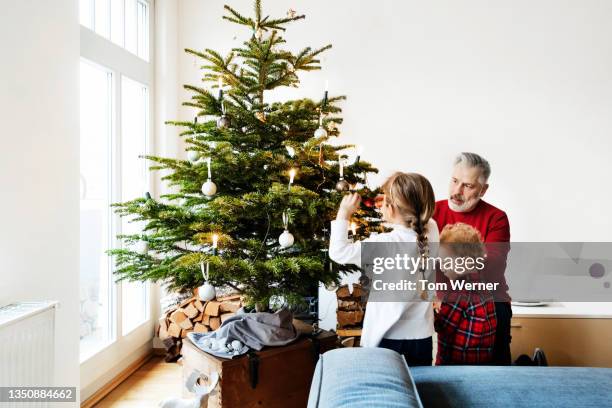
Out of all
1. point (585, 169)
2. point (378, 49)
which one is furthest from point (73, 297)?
point (585, 169)

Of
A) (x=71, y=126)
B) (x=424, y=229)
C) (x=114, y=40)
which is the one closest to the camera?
(x=424, y=229)

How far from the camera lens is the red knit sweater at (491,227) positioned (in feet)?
6.91

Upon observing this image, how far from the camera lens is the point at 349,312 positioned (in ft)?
9.68

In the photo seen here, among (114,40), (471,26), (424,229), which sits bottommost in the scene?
(424,229)

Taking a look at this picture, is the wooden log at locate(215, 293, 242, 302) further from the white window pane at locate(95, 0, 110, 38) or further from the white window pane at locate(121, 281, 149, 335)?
the white window pane at locate(95, 0, 110, 38)

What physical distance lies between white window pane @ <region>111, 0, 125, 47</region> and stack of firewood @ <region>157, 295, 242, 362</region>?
167 cm

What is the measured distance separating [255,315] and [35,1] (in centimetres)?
149

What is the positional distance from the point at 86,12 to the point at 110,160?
0.82m

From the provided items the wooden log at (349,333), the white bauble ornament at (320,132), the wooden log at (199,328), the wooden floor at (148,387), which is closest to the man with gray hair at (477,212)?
the white bauble ornament at (320,132)

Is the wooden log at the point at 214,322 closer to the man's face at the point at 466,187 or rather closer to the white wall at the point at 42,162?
the white wall at the point at 42,162

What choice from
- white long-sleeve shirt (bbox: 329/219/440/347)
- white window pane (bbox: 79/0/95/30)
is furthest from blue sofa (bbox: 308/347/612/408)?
white window pane (bbox: 79/0/95/30)

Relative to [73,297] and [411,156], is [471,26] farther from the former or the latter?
[73,297]

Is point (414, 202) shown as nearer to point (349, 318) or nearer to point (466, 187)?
point (466, 187)

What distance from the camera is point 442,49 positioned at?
329cm
